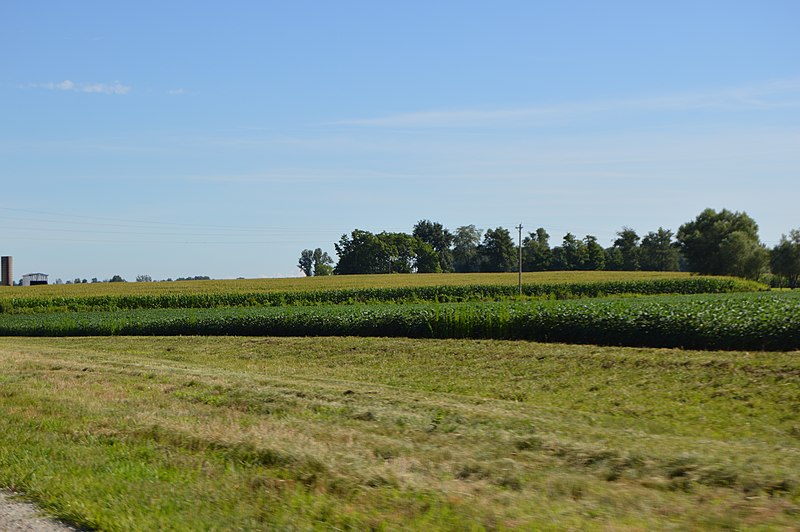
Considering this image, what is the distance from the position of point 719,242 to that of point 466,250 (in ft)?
210

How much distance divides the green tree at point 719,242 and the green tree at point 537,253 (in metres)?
20.5

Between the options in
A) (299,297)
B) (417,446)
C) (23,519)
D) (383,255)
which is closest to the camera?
(23,519)

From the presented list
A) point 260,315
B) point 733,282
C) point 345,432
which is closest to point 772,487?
point 345,432

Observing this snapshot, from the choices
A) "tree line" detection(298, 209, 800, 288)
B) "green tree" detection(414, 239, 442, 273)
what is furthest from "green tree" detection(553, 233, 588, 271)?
"green tree" detection(414, 239, 442, 273)

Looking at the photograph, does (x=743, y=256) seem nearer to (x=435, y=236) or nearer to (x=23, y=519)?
(x=435, y=236)

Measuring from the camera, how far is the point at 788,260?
3760 inches

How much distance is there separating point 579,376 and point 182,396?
874 cm

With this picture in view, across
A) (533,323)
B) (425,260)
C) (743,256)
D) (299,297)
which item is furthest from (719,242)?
(533,323)

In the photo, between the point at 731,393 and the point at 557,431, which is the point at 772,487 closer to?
the point at 557,431

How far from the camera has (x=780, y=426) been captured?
36.7ft

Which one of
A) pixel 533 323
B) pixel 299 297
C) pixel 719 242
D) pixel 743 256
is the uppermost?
pixel 719 242

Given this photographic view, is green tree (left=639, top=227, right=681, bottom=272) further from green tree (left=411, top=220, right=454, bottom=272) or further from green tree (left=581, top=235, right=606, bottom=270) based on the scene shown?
green tree (left=411, top=220, right=454, bottom=272)

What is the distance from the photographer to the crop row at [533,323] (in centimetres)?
1988

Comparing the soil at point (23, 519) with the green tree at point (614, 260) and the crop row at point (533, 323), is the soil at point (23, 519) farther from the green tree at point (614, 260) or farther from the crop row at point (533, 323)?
the green tree at point (614, 260)
